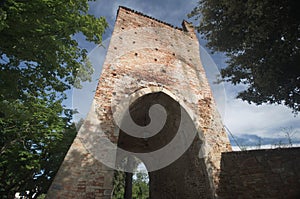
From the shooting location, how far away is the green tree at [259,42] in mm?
4654

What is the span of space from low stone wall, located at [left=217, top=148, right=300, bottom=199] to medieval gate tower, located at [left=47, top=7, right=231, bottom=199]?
0.43 m

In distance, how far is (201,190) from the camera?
5863 mm

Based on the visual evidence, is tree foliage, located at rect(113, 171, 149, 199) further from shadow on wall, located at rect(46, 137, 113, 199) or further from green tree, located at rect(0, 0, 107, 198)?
shadow on wall, located at rect(46, 137, 113, 199)

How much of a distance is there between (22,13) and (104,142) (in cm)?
376

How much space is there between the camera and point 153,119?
8398 mm

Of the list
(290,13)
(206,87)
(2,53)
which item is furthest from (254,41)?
(2,53)

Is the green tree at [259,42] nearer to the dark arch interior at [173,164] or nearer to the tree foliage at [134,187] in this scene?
the dark arch interior at [173,164]

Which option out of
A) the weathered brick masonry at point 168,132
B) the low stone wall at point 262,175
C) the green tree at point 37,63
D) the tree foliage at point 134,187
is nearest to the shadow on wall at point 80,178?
the weathered brick masonry at point 168,132

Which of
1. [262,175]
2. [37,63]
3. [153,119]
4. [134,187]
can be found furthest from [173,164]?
[134,187]

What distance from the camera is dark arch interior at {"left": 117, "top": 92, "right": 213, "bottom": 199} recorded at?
6082 millimetres

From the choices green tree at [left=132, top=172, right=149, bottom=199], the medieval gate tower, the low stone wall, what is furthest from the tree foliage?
the low stone wall

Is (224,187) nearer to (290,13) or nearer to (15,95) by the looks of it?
(290,13)

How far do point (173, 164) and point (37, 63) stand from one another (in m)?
6.31

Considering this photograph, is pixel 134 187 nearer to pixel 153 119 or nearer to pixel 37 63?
pixel 153 119
